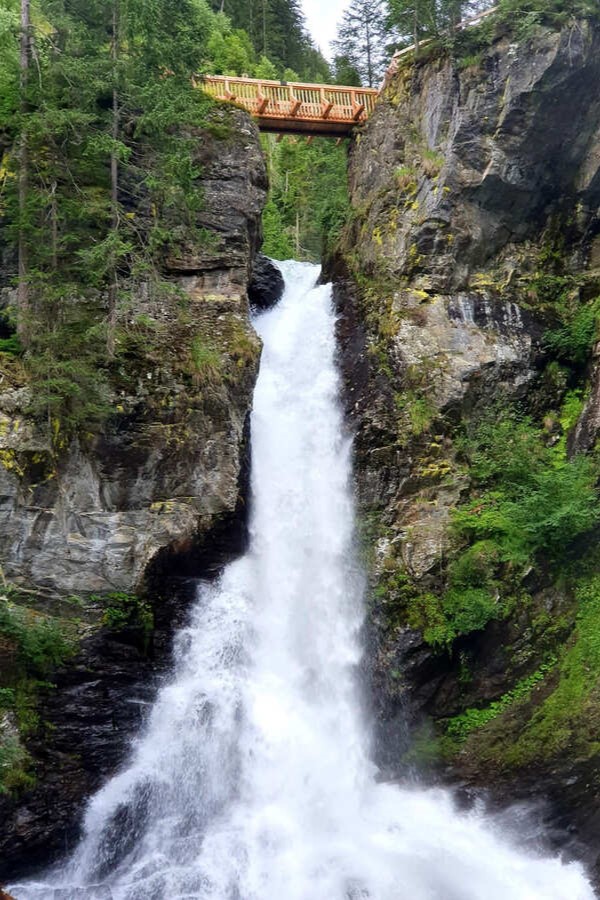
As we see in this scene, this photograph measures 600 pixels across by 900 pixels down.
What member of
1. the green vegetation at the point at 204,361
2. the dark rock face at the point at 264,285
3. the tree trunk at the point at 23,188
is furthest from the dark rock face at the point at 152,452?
the dark rock face at the point at 264,285

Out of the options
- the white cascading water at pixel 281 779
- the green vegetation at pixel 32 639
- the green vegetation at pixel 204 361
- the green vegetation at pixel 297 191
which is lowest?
the white cascading water at pixel 281 779

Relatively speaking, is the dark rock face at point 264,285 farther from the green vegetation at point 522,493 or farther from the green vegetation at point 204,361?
the green vegetation at point 522,493

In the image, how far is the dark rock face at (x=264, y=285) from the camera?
72.6 ft

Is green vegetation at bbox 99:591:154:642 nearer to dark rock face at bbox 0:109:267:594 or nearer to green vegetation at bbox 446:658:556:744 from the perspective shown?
dark rock face at bbox 0:109:267:594

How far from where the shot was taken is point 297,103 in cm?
2108

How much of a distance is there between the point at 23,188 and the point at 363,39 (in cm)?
2436

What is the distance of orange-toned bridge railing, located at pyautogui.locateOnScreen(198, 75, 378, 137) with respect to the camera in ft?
68.3

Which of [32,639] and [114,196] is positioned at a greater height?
[114,196]

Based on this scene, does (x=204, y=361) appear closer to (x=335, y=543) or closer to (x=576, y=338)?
(x=335, y=543)

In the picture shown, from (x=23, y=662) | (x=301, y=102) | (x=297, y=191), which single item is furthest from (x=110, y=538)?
(x=297, y=191)

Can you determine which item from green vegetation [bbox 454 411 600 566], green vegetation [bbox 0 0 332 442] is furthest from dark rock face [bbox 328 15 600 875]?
green vegetation [bbox 0 0 332 442]

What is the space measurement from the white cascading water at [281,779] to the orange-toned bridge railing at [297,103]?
36.9 ft

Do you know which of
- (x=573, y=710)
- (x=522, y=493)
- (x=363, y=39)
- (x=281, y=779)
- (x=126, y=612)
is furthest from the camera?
(x=363, y=39)

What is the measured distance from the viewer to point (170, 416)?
1463 centimetres
